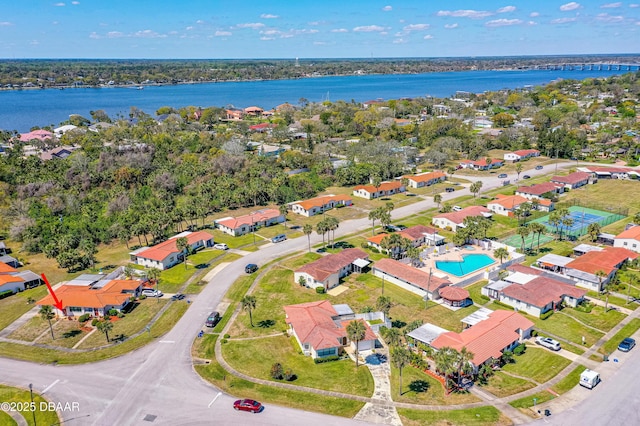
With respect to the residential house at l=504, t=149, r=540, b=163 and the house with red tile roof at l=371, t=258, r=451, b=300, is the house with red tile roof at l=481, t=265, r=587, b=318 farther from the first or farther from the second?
the residential house at l=504, t=149, r=540, b=163

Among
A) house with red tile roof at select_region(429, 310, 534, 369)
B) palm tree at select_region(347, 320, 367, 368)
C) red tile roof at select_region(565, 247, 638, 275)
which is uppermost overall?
palm tree at select_region(347, 320, 367, 368)

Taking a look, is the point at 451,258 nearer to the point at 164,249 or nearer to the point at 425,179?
the point at 164,249

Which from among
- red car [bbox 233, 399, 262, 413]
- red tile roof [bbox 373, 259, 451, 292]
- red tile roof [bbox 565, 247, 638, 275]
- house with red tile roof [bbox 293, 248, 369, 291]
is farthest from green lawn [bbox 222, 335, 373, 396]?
red tile roof [bbox 565, 247, 638, 275]

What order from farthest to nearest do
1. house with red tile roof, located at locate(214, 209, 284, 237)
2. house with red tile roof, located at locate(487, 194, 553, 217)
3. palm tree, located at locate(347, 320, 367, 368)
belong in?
house with red tile roof, located at locate(487, 194, 553, 217) → house with red tile roof, located at locate(214, 209, 284, 237) → palm tree, located at locate(347, 320, 367, 368)

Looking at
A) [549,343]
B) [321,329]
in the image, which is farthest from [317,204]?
[549,343]

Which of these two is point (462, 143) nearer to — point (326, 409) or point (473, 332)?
point (473, 332)

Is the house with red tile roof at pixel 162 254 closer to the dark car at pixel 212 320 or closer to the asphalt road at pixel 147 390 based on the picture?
the dark car at pixel 212 320

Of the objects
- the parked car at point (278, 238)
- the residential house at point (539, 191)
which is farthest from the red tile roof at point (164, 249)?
the residential house at point (539, 191)
